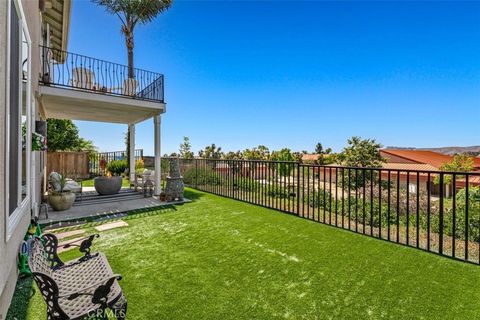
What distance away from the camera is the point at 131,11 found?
11.4 m

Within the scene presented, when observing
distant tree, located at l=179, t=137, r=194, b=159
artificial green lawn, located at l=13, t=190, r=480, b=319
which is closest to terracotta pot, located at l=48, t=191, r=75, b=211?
artificial green lawn, located at l=13, t=190, r=480, b=319

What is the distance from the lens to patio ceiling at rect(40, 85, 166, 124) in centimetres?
635

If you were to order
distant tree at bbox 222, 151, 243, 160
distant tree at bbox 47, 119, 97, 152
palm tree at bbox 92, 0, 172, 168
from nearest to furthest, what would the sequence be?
palm tree at bbox 92, 0, 172, 168, distant tree at bbox 47, 119, 97, 152, distant tree at bbox 222, 151, 243, 160

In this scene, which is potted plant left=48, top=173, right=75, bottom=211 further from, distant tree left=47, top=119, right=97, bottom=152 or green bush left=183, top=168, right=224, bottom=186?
distant tree left=47, top=119, right=97, bottom=152

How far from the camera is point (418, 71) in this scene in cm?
2400

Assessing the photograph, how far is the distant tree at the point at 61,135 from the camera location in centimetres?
1762

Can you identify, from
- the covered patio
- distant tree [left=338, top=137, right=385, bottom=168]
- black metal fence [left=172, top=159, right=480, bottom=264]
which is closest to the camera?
black metal fence [left=172, top=159, right=480, bottom=264]

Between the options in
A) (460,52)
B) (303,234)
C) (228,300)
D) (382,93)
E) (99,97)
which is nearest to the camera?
(228,300)

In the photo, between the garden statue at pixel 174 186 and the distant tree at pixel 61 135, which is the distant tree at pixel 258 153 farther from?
the garden statue at pixel 174 186

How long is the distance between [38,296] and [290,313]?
2.73m

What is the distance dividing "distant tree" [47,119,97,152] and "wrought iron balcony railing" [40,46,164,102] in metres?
12.3

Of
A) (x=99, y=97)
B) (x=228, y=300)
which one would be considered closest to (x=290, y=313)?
(x=228, y=300)

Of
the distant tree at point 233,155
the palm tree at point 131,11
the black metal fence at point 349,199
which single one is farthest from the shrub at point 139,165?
the distant tree at point 233,155

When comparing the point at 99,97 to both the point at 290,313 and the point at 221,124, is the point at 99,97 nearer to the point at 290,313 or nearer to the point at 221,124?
the point at 290,313
